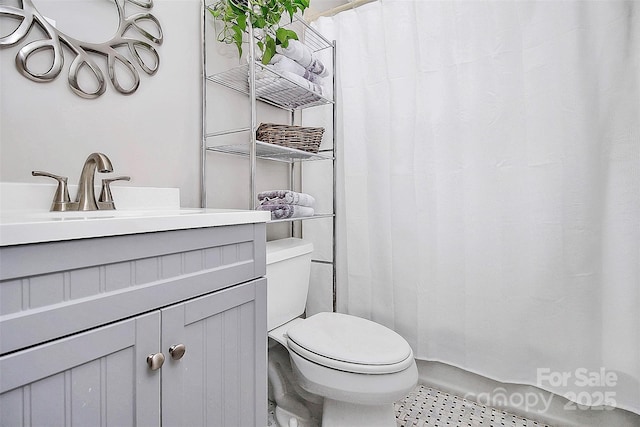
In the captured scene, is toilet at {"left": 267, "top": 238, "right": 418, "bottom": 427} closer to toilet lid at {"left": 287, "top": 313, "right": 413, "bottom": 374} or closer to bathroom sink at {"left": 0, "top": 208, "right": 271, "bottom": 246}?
toilet lid at {"left": 287, "top": 313, "right": 413, "bottom": 374}

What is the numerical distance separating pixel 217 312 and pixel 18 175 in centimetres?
64

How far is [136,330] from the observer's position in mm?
638

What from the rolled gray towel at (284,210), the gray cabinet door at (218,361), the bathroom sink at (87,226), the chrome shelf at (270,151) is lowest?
the gray cabinet door at (218,361)

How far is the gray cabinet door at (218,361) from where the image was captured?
701 millimetres

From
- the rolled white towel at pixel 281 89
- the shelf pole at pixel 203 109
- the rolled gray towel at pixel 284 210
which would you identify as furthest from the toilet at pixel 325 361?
the rolled white towel at pixel 281 89

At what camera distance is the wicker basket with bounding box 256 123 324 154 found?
1343 mm

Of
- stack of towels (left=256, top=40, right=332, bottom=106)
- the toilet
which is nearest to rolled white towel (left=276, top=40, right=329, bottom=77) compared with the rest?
stack of towels (left=256, top=40, right=332, bottom=106)

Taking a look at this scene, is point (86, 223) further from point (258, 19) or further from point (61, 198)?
point (258, 19)

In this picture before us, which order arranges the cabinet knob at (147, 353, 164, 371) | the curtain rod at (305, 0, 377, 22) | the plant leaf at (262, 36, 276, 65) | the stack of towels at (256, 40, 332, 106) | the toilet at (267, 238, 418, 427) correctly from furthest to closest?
the curtain rod at (305, 0, 377, 22) → the stack of towels at (256, 40, 332, 106) → the plant leaf at (262, 36, 276, 65) → the toilet at (267, 238, 418, 427) → the cabinet knob at (147, 353, 164, 371)

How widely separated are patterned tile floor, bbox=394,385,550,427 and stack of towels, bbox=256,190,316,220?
0.95 meters

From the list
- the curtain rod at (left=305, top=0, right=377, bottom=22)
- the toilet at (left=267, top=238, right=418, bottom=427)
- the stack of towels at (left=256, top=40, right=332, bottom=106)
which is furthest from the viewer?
the curtain rod at (left=305, top=0, right=377, bottom=22)

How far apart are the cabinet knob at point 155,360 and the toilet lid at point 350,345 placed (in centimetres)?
57

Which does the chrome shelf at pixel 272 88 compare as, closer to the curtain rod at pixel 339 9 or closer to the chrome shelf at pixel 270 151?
the chrome shelf at pixel 270 151

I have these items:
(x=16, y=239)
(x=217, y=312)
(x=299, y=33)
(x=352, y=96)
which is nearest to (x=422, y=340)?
(x=217, y=312)
